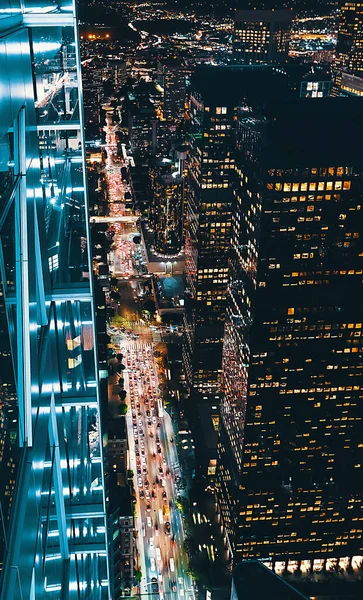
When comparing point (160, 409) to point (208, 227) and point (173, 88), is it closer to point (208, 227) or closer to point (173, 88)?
point (208, 227)

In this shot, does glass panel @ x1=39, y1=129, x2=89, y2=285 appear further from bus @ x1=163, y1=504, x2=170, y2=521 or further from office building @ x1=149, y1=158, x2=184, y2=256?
office building @ x1=149, y1=158, x2=184, y2=256

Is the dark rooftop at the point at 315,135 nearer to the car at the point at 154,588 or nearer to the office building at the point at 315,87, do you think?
the office building at the point at 315,87

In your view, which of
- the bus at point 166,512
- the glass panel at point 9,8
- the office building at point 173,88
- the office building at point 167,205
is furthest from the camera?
the office building at point 173,88

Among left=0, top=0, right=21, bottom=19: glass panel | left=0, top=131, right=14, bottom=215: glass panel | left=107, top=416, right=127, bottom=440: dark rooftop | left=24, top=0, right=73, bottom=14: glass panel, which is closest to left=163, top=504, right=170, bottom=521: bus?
left=107, top=416, right=127, bottom=440: dark rooftop

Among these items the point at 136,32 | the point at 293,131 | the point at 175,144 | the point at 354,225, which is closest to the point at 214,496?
the point at 354,225

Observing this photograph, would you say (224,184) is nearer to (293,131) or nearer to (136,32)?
(293,131)

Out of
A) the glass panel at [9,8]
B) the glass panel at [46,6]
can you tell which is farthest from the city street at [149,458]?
the glass panel at [9,8]

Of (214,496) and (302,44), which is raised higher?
(302,44)

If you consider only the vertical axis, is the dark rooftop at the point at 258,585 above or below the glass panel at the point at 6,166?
below
